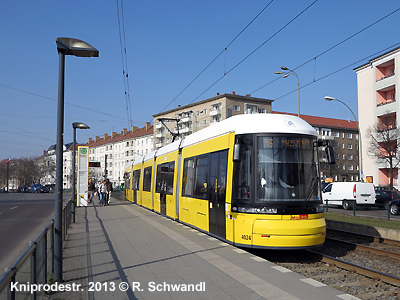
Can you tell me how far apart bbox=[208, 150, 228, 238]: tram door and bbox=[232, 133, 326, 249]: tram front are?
79cm

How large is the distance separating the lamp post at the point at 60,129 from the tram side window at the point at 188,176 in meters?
6.66

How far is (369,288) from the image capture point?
7004 mm

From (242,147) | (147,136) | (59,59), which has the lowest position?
(242,147)

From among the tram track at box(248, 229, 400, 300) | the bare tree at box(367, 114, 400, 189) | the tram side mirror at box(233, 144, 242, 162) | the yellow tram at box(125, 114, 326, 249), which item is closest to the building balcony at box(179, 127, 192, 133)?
the bare tree at box(367, 114, 400, 189)

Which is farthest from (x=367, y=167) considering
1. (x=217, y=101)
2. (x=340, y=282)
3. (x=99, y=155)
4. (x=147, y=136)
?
(x=99, y=155)

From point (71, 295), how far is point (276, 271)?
11.6 ft

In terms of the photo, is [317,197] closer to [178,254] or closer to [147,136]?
[178,254]

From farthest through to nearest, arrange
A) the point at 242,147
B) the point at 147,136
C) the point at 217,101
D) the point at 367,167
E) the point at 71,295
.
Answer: the point at 147,136
the point at 217,101
the point at 367,167
the point at 242,147
the point at 71,295

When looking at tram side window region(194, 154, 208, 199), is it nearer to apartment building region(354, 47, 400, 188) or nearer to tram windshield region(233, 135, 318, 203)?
tram windshield region(233, 135, 318, 203)

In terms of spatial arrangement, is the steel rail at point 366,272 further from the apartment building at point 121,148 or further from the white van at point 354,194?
the apartment building at point 121,148

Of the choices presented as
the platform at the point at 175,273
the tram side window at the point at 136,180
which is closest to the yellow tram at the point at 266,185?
the platform at the point at 175,273

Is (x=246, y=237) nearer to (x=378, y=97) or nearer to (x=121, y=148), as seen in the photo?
(x=378, y=97)

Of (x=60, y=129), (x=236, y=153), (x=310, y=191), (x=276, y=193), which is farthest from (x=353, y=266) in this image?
(x=60, y=129)

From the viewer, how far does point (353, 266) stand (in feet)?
27.2
